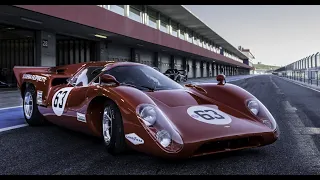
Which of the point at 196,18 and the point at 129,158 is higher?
the point at 196,18

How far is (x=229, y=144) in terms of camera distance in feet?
9.99

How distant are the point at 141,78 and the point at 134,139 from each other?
1.18 metres

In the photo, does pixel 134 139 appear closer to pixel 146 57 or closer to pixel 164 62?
pixel 146 57

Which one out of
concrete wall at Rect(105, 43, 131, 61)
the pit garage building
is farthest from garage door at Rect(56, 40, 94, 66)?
concrete wall at Rect(105, 43, 131, 61)

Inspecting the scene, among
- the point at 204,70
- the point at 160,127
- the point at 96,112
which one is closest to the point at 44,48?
the point at 96,112

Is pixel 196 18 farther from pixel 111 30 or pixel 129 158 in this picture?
pixel 129 158

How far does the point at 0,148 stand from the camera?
3.81 meters

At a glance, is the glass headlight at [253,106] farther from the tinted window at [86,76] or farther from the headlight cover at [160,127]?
the tinted window at [86,76]

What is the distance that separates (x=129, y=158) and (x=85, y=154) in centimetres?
55

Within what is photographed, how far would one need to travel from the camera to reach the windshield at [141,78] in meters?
3.95

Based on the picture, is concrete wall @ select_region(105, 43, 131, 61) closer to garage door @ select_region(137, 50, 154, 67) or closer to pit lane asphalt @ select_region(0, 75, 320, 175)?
garage door @ select_region(137, 50, 154, 67)

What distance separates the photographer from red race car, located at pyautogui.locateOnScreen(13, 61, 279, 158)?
9.62 ft
